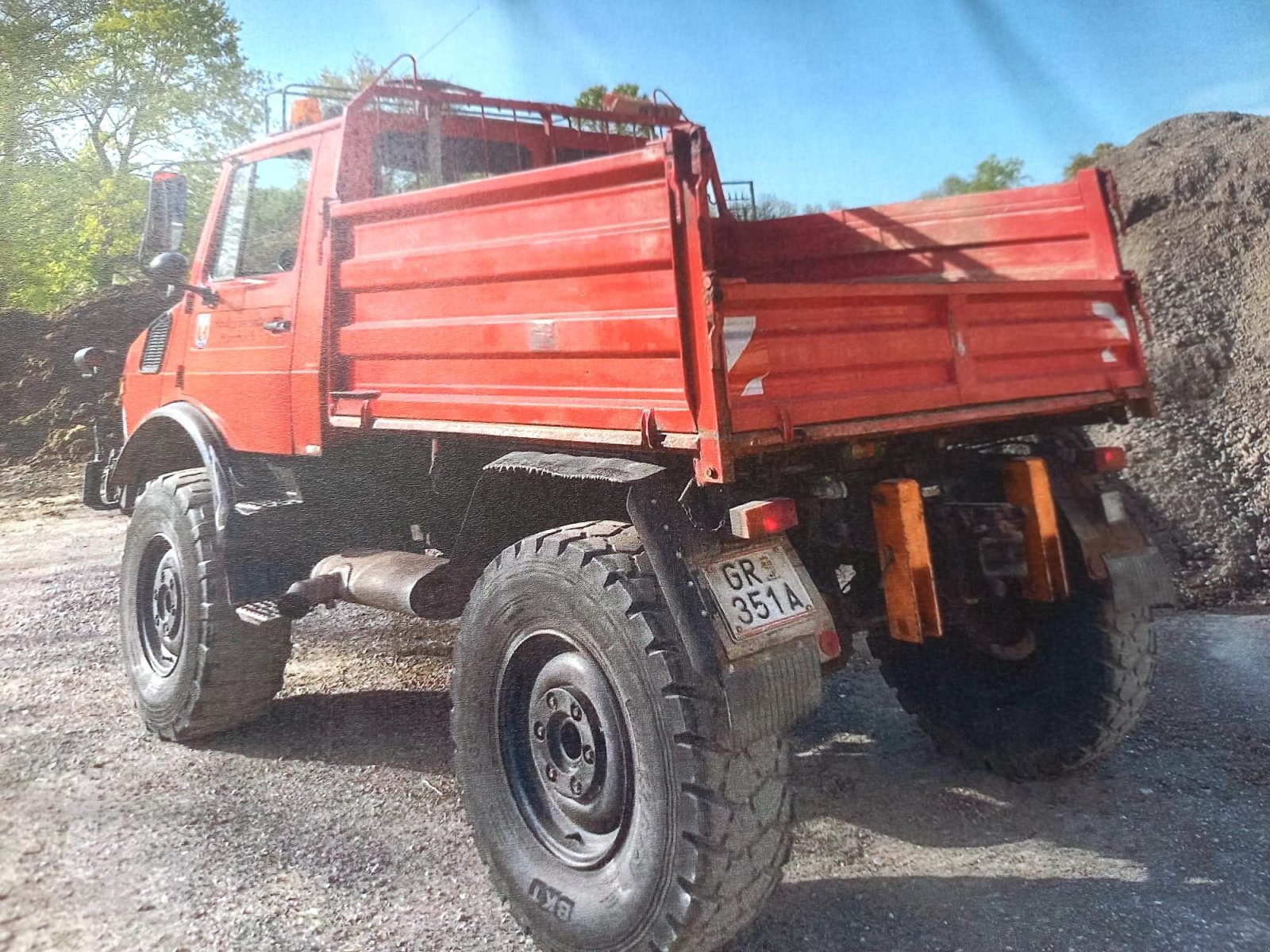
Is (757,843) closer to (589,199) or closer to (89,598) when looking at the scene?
(589,199)

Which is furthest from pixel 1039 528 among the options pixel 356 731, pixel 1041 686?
pixel 356 731

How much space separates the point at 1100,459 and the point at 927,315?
3.14ft

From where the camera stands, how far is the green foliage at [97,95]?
11.3 m

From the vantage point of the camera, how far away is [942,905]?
107 inches

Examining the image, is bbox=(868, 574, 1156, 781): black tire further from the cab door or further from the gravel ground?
the cab door

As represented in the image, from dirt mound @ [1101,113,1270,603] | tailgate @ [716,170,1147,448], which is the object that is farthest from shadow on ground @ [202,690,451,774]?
dirt mound @ [1101,113,1270,603]

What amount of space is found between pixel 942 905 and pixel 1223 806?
1.15m

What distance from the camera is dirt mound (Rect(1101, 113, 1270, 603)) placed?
568 cm

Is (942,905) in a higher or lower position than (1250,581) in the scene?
lower

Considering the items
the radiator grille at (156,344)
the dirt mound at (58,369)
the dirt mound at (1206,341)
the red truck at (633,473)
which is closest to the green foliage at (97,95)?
the dirt mound at (58,369)

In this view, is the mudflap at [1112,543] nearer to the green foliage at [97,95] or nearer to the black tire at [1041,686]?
the black tire at [1041,686]

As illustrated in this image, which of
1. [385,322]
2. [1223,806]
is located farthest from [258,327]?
[1223,806]

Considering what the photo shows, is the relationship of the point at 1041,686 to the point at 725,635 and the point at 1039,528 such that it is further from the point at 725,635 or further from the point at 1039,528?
the point at 725,635

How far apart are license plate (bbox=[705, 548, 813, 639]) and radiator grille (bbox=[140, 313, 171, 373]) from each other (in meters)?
3.42
